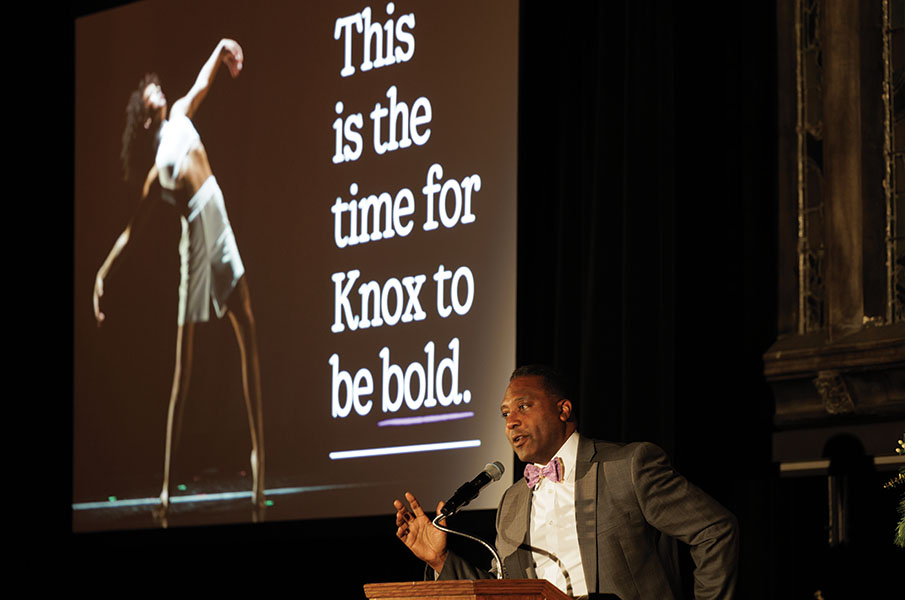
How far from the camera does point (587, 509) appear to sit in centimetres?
344

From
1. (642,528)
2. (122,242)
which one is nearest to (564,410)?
(642,528)

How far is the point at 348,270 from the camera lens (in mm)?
5652

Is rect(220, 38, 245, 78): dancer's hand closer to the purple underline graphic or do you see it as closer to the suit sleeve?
the purple underline graphic

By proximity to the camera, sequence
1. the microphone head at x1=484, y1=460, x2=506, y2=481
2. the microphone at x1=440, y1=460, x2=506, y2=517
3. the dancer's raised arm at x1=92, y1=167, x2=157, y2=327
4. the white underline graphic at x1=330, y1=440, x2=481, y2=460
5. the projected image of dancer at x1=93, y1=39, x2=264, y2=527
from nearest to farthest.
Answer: the microphone at x1=440, y1=460, x2=506, y2=517 < the microphone head at x1=484, y1=460, x2=506, y2=481 < the white underline graphic at x1=330, y1=440, x2=481, y2=460 < the projected image of dancer at x1=93, y1=39, x2=264, y2=527 < the dancer's raised arm at x1=92, y1=167, x2=157, y2=327

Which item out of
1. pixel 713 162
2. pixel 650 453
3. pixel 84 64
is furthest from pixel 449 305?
pixel 84 64

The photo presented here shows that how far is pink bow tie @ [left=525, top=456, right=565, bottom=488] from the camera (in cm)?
353

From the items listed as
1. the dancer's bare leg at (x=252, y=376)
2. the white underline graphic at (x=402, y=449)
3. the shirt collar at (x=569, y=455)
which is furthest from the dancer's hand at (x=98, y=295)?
the shirt collar at (x=569, y=455)

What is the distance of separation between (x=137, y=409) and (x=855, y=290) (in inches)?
139

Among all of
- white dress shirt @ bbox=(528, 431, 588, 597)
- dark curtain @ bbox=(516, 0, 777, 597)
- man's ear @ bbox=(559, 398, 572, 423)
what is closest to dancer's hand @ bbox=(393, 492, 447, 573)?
white dress shirt @ bbox=(528, 431, 588, 597)

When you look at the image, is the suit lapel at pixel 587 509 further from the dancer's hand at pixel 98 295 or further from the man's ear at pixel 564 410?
the dancer's hand at pixel 98 295

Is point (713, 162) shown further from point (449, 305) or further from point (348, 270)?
point (348, 270)

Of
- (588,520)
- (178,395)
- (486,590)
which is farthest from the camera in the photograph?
(178,395)

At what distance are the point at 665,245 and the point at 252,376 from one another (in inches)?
80.9

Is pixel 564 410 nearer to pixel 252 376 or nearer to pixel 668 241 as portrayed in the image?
pixel 668 241
